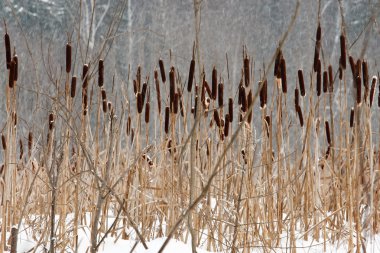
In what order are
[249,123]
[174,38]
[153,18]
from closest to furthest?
[249,123] < [174,38] < [153,18]

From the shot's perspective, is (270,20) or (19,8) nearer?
(19,8)

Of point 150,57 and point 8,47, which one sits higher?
point 150,57

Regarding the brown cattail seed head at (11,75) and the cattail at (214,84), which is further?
the cattail at (214,84)

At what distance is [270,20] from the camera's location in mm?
14164

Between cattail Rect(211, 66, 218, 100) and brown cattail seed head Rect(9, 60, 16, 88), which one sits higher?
cattail Rect(211, 66, 218, 100)

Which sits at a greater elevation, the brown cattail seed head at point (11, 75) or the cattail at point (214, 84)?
the cattail at point (214, 84)

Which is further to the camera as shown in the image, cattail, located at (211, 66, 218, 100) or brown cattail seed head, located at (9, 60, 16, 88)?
cattail, located at (211, 66, 218, 100)

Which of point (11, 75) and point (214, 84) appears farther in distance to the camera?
point (214, 84)

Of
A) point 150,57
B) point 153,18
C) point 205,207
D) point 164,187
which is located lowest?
point 205,207

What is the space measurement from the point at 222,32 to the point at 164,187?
32.9 feet

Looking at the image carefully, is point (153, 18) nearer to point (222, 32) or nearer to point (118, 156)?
point (222, 32)

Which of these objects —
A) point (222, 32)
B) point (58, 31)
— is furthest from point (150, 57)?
point (58, 31)

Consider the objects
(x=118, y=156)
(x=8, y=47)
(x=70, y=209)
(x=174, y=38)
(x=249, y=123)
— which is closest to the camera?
(x=8, y=47)

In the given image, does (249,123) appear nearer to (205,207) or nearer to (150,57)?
(205,207)
